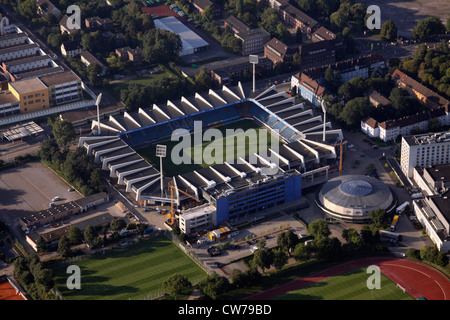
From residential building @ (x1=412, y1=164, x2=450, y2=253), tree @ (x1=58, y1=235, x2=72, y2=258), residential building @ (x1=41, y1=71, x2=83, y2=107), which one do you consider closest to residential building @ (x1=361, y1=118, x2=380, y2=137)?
residential building @ (x1=412, y1=164, x2=450, y2=253)

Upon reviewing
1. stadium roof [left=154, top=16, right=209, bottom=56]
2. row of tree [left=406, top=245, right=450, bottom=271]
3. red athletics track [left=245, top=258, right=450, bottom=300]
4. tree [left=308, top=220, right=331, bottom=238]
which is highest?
stadium roof [left=154, top=16, right=209, bottom=56]

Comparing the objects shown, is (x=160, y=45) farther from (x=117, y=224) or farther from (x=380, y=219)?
(x=380, y=219)

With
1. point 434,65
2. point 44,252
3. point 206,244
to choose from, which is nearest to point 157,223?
point 206,244

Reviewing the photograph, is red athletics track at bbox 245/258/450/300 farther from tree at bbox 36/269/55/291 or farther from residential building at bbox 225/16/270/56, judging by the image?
residential building at bbox 225/16/270/56

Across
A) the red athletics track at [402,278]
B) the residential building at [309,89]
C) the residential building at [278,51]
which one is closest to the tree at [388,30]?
the residential building at [278,51]

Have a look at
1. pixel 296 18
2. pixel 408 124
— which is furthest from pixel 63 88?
pixel 408 124

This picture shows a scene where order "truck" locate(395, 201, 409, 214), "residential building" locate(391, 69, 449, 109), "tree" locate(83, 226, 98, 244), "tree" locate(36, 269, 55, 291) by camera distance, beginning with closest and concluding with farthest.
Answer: "tree" locate(36, 269, 55, 291)
"tree" locate(83, 226, 98, 244)
"truck" locate(395, 201, 409, 214)
"residential building" locate(391, 69, 449, 109)
